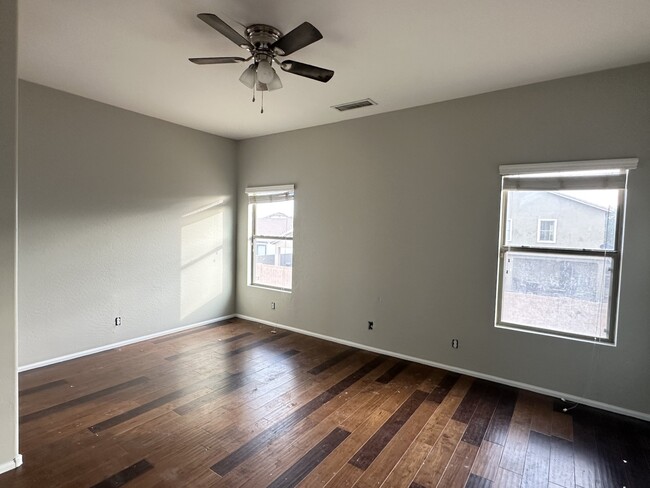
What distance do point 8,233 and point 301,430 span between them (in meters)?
2.26

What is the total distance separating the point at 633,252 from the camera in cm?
278

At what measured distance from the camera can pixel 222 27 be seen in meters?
2.00

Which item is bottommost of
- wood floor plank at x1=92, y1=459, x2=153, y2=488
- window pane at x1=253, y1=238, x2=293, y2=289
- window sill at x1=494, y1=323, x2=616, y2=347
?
wood floor plank at x1=92, y1=459, x2=153, y2=488

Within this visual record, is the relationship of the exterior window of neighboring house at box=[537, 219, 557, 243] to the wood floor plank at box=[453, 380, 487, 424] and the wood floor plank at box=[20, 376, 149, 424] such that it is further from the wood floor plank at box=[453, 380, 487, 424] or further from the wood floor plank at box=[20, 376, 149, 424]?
the wood floor plank at box=[20, 376, 149, 424]

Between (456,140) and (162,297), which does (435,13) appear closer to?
(456,140)

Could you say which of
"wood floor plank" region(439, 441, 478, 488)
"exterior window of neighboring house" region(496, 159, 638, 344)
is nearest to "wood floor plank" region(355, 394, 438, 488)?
"wood floor plank" region(439, 441, 478, 488)

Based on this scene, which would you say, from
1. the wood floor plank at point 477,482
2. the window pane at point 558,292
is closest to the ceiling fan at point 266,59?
the window pane at point 558,292

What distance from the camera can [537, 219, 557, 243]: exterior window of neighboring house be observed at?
3127 millimetres

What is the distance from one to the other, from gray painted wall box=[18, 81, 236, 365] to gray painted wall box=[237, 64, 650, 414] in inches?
42.6

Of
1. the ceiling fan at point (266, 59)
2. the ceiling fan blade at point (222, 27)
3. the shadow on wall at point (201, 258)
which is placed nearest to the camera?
the ceiling fan blade at point (222, 27)

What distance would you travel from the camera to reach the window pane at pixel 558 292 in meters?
2.95

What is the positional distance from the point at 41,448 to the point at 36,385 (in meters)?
1.17

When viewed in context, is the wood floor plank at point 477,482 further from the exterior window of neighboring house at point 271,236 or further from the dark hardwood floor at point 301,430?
the exterior window of neighboring house at point 271,236

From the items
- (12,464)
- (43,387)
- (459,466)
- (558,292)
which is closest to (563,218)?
(558,292)
